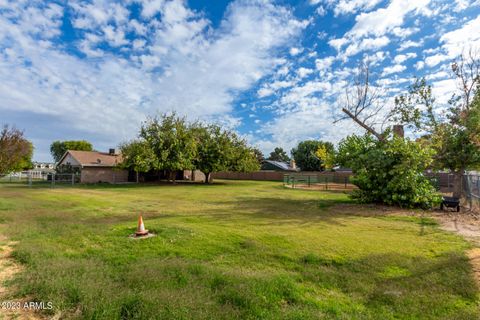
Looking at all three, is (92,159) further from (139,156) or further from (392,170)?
(392,170)

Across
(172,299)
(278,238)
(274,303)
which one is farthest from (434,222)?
(172,299)

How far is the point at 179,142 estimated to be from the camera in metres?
26.1

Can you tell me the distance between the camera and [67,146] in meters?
55.8

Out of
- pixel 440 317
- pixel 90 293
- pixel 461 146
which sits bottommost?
pixel 440 317

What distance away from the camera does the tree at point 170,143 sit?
25172 mm

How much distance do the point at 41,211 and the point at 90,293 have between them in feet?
27.9

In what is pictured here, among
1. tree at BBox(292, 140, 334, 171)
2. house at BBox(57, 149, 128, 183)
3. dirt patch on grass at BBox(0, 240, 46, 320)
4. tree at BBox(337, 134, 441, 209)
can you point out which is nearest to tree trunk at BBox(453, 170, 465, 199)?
tree at BBox(337, 134, 441, 209)

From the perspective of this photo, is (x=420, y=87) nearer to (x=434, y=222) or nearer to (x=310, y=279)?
(x=434, y=222)

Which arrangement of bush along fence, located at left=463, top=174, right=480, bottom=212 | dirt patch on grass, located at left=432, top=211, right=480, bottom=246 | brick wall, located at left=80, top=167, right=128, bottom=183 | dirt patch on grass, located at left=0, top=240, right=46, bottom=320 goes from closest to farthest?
dirt patch on grass, located at left=0, top=240, right=46, bottom=320 → dirt patch on grass, located at left=432, top=211, right=480, bottom=246 → bush along fence, located at left=463, top=174, right=480, bottom=212 → brick wall, located at left=80, top=167, right=128, bottom=183

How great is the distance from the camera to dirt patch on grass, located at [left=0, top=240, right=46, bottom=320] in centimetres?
295

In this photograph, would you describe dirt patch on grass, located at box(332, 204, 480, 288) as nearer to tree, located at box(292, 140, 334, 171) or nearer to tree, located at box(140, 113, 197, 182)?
tree, located at box(140, 113, 197, 182)

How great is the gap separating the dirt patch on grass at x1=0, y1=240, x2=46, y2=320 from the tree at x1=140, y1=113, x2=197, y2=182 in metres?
19.9

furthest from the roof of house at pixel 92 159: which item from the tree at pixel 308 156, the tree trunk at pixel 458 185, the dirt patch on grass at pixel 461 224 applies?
the tree at pixel 308 156

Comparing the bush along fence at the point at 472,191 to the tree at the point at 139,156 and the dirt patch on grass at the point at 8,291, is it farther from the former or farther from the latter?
the tree at the point at 139,156
